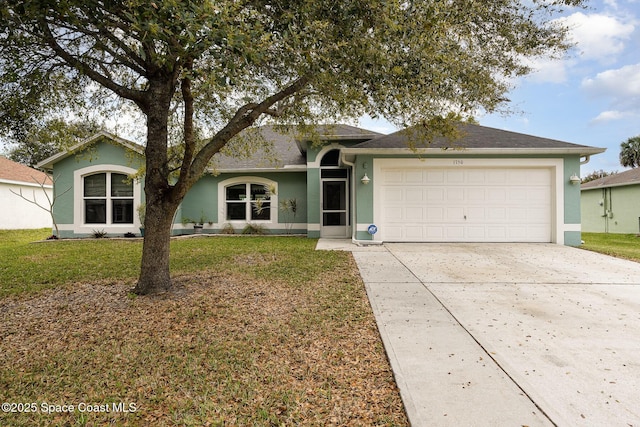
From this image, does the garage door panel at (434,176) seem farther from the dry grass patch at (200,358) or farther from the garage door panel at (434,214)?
the dry grass patch at (200,358)

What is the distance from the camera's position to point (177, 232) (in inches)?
566

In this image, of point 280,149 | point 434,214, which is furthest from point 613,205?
point 280,149

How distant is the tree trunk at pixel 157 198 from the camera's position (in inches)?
196

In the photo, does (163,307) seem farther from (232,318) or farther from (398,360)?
(398,360)

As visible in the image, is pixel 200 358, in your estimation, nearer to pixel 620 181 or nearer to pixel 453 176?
pixel 453 176

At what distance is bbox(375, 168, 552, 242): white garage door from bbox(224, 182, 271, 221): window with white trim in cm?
589

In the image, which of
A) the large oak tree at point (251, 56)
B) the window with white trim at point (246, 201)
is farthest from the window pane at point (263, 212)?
the large oak tree at point (251, 56)

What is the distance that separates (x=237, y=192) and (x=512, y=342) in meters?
12.9

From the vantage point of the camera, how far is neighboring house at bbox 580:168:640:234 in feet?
57.4

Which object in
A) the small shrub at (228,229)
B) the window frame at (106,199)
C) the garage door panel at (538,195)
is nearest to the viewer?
the garage door panel at (538,195)

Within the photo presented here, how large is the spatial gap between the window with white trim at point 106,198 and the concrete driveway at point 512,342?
11.3 meters

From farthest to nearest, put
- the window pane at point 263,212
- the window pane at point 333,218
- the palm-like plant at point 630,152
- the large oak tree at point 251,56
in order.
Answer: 1. the palm-like plant at point 630,152
2. the window pane at point 263,212
3. the window pane at point 333,218
4. the large oak tree at point 251,56

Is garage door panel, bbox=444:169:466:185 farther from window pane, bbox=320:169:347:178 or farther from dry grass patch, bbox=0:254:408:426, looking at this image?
dry grass patch, bbox=0:254:408:426

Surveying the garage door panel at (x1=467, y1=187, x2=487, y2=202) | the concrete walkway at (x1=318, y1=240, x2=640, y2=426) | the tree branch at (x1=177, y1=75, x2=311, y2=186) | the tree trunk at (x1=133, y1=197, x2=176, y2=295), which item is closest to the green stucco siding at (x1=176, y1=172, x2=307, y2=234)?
the garage door panel at (x1=467, y1=187, x2=487, y2=202)
